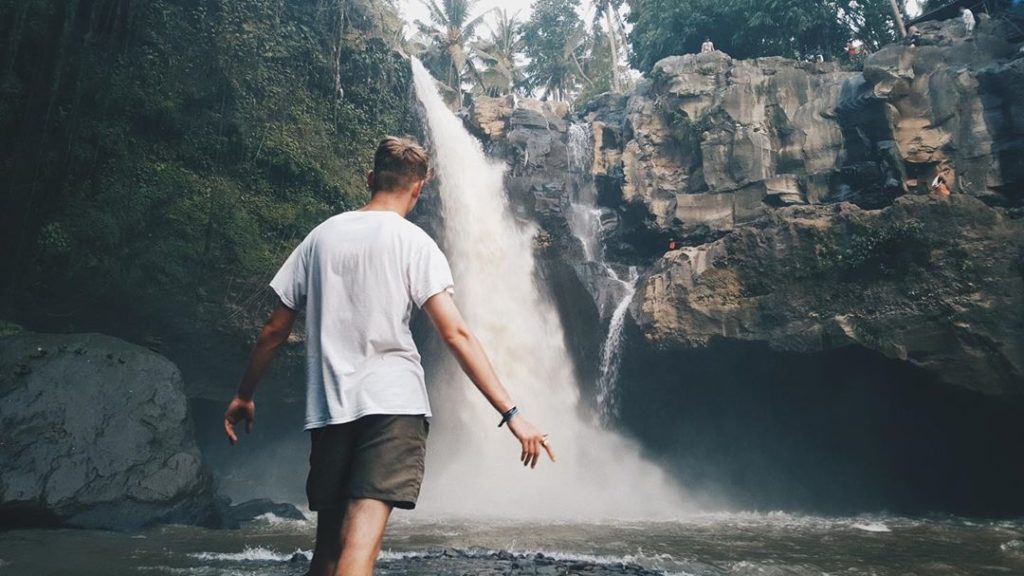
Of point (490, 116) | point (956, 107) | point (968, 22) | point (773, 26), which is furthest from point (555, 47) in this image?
point (956, 107)

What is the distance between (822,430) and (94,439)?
572 inches

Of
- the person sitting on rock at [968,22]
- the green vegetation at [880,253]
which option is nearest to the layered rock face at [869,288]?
the green vegetation at [880,253]

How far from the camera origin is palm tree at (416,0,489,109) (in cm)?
3238

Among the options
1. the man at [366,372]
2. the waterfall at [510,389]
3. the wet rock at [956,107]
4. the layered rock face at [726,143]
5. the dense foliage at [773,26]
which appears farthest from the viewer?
the dense foliage at [773,26]

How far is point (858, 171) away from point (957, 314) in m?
5.39

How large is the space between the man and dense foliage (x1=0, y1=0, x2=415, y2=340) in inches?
497

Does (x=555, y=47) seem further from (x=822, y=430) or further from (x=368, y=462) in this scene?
(x=368, y=462)

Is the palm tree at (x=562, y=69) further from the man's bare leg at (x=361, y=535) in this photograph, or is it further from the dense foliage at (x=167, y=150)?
the man's bare leg at (x=361, y=535)

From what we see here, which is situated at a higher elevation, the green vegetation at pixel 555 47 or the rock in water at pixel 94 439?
the green vegetation at pixel 555 47

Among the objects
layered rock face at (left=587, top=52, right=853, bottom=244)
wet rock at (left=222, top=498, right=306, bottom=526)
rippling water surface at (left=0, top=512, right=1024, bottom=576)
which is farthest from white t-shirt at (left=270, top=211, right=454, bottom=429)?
layered rock face at (left=587, top=52, right=853, bottom=244)

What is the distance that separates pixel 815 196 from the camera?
18234mm

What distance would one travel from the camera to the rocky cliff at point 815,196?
1382cm

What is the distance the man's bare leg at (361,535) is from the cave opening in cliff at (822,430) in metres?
14.4

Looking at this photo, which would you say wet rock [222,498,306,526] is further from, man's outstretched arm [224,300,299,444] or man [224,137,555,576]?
man [224,137,555,576]
